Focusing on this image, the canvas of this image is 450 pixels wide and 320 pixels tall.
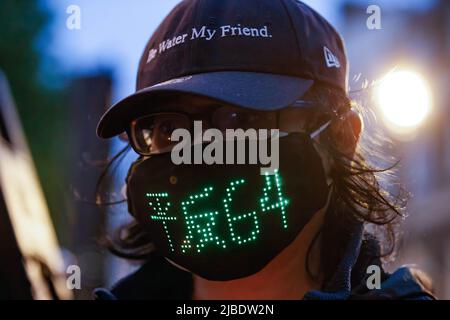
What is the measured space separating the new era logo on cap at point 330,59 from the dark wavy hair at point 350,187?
0.26 ft

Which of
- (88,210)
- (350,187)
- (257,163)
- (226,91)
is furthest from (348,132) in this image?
(88,210)

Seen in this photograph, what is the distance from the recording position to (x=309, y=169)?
193cm

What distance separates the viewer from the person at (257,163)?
6.20 feet

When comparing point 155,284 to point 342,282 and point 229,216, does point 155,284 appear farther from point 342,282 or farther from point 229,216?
point 342,282

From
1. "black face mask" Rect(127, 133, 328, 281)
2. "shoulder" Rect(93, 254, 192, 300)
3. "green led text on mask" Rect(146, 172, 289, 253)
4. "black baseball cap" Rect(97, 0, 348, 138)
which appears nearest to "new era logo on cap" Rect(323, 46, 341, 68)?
"black baseball cap" Rect(97, 0, 348, 138)

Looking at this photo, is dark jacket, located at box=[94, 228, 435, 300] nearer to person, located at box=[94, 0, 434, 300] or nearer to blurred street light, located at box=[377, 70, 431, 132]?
person, located at box=[94, 0, 434, 300]

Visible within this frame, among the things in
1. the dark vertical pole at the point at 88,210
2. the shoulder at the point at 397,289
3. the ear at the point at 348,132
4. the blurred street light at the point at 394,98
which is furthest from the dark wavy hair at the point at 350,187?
the dark vertical pole at the point at 88,210

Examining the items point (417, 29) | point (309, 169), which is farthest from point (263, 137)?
point (417, 29)

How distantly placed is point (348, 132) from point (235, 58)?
0.47m

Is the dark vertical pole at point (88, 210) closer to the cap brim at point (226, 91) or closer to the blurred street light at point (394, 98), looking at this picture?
the cap brim at point (226, 91)

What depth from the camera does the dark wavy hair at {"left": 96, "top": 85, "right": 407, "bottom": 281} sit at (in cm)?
208

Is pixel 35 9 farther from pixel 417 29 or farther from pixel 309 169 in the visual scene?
pixel 417 29

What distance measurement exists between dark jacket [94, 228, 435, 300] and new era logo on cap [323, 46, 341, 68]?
547 mm
